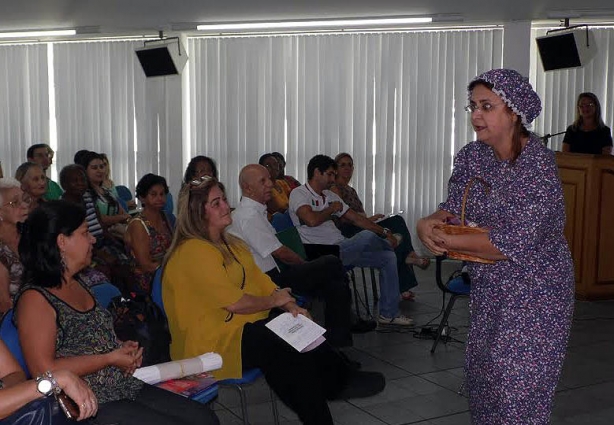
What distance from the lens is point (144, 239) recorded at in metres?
5.05

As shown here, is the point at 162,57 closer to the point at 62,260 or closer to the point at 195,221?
the point at 195,221

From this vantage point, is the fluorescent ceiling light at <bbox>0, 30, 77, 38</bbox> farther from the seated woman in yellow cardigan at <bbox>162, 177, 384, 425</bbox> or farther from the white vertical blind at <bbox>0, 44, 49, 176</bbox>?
the seated woman in yellow cardigan at <bbox>162, 177, 384, 425</bbox>

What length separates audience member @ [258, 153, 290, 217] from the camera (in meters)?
7.13

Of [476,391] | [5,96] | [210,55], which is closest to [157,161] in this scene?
[210,55]

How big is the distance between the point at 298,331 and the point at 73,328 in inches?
44.2

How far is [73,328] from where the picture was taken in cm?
268

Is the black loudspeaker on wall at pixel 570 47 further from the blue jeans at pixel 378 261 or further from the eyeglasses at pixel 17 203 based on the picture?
the eyeglasses at pixel 17 203

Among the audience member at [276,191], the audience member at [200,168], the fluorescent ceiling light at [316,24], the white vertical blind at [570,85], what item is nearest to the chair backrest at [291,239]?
the audience member at [200,168]

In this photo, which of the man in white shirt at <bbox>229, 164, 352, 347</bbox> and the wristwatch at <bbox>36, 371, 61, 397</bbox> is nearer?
the wristwatch at <bbox>36, 371, 61, 397</bbox>

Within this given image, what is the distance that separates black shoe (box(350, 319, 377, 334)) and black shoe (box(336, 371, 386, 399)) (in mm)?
2107

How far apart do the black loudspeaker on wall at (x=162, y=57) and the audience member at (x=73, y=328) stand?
22.9 ft

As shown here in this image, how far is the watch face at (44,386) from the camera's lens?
2.03m

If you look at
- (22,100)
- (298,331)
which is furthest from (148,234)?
(22,100)

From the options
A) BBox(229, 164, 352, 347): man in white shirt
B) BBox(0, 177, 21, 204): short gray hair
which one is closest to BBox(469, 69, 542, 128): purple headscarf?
BBox(229, 164, 352, 347): man in white shirt
